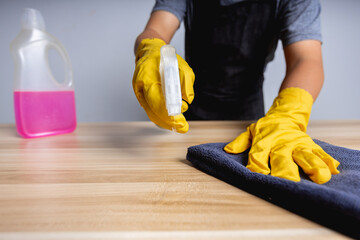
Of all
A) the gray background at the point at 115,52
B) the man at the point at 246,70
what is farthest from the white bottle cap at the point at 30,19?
the gray background at the point at 115,52

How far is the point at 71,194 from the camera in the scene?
0.35 m

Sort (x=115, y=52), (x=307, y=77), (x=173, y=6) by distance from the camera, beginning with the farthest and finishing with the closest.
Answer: (x=115, y=52) < (x=173, y=6) < (x=307, y=77)

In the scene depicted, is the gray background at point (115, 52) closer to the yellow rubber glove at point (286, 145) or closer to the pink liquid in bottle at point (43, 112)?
the pink liquid in bottle at point (43, 112)

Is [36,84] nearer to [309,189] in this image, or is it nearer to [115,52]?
[309,189]

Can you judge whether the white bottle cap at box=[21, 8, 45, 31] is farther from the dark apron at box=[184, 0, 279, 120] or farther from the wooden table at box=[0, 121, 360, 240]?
the dark apron at box=[184, 0, 279, 120]

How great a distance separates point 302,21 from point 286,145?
26.8 inches

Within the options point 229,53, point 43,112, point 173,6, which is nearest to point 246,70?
point 229,53

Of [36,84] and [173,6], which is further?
[173,6]

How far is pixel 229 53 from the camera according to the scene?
3.83 ft

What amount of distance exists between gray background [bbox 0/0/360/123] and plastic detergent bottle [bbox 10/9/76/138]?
106 cm

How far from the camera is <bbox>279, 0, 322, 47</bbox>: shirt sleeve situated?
3.06 feet

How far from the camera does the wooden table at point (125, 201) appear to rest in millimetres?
266

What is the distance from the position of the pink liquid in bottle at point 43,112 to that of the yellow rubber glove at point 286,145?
1.69ft

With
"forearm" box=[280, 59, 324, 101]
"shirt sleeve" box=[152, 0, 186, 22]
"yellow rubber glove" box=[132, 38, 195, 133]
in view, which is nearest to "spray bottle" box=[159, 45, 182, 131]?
"yellow rubber glove" box=[132, 38, 195, 133]
